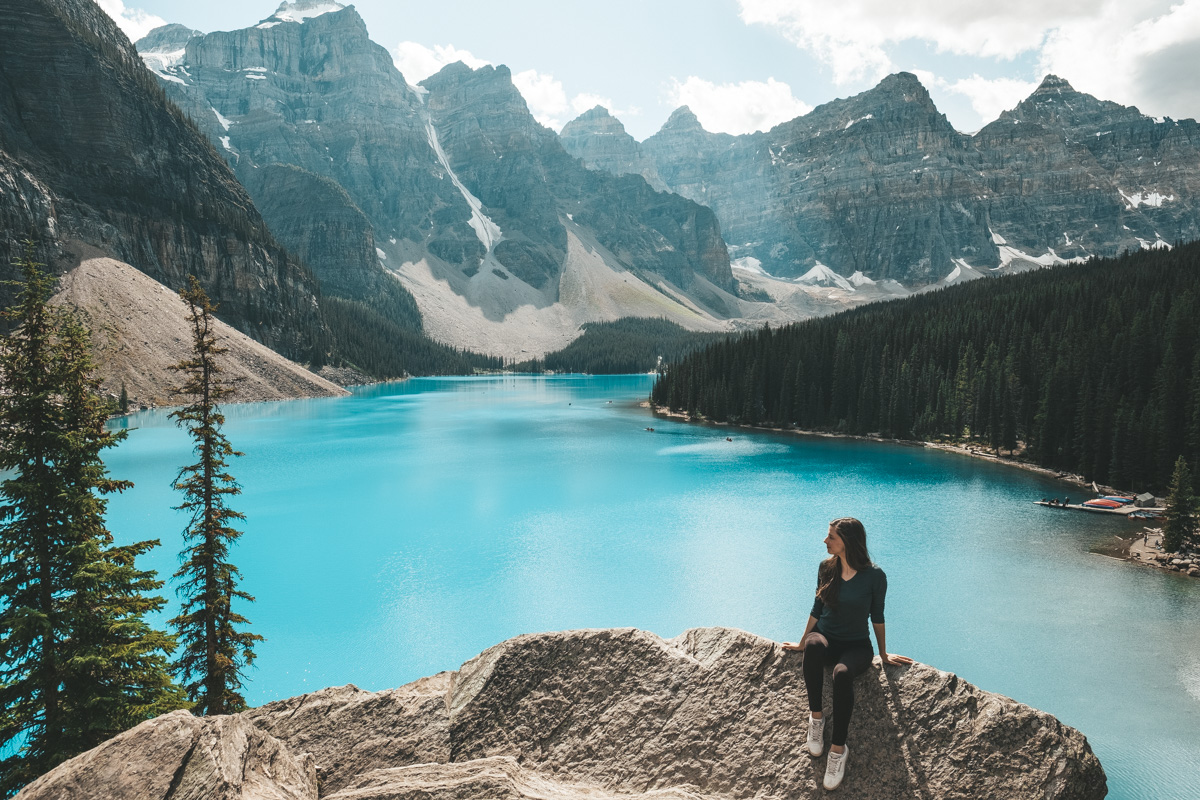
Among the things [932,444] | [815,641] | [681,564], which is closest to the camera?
[815,641]

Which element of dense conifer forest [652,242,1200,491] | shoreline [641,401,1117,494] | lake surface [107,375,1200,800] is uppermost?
dense conifer forest [652,242,1200,491]

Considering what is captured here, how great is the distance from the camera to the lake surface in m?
22.2

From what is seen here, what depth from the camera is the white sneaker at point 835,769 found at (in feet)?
21.5

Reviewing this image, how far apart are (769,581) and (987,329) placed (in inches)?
3054

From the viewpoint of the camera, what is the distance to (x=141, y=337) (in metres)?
96.5

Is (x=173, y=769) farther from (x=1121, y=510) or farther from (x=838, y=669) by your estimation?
(x=1121, y=510)

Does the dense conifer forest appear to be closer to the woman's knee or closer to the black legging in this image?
the black legging

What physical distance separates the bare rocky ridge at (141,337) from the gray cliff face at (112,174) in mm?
7559

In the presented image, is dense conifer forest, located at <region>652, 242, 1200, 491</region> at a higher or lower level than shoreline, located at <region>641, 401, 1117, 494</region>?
higher

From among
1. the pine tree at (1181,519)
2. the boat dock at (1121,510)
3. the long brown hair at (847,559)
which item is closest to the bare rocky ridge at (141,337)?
the boat dock at (1121,510)

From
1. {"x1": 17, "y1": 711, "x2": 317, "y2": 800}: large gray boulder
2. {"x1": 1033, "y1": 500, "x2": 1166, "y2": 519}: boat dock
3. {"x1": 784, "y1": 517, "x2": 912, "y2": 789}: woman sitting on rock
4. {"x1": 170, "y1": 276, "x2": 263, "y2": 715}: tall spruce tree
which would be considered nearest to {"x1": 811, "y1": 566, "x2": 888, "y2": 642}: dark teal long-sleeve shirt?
{"x1": 784, "y1": 517, "x2": 912, "y2": 789}: woman sitting on rock

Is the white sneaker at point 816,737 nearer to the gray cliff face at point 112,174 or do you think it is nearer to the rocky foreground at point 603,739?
the rocky foreground at point 603,739

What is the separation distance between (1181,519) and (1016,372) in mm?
44654

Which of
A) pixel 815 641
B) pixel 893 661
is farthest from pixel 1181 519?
pixel 815 641
